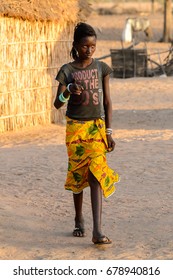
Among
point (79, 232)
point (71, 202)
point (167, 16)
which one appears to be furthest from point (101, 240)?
point (167, 16)

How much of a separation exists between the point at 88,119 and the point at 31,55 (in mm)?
6275

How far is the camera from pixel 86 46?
17.3 feet

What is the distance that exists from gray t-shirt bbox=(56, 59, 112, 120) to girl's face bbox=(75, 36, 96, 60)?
95mm

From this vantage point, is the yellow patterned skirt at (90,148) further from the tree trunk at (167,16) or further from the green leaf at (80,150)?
the tree trunk at (167,16)

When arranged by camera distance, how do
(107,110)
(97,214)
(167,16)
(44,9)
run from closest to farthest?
(97,214) < (107,110) < (44,9) < (167,16)

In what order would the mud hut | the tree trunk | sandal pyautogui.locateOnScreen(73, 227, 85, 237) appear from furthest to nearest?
1. the tree trunk
2. the mud hut
3. sandal pyautogui.locateOnScreen(73, 227, 85, 237)

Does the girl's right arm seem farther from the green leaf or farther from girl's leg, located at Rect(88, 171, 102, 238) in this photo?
girl's leg, located at Rect(88, 171, 102, 238)

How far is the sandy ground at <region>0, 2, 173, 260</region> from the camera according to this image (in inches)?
208

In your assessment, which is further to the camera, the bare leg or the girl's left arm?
the girl's left arm

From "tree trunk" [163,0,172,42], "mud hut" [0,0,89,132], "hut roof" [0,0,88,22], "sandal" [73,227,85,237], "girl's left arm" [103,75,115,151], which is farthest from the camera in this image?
"tree trunk" [163,0,172,42]

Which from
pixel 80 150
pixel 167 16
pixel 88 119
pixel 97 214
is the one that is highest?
pixel 88 119

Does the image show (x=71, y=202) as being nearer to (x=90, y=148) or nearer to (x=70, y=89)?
(x=90, y=148)

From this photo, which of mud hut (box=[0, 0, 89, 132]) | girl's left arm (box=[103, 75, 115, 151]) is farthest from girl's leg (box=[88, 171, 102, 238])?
mud hut (box=[0, 0, 89, 132])

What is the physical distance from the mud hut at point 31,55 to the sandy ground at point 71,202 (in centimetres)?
32
